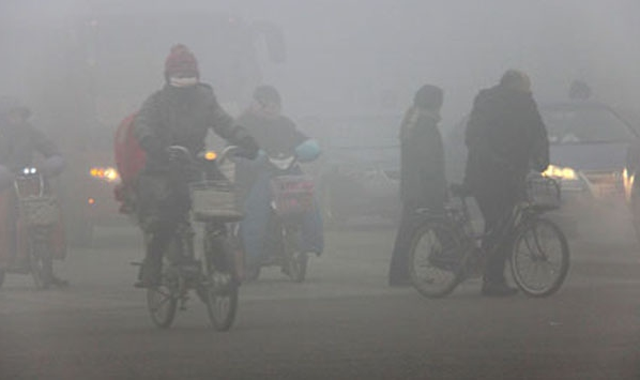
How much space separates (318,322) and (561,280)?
2331mm

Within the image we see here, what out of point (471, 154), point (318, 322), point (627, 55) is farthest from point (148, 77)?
point (318, 322)

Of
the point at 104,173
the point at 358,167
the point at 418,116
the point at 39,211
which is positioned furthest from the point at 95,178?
the point at 418,116

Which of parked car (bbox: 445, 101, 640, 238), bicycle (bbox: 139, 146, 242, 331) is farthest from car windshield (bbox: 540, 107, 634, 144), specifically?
bicycle (bbox: 139, 146, 242, 331)

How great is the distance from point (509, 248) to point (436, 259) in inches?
21.7

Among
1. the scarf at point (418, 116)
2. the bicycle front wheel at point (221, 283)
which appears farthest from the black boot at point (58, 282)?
the bicycle front wheel at point (221, 283)

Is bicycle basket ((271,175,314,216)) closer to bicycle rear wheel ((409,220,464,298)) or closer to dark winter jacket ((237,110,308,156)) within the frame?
dark winter jacket ((237,110,308,156))

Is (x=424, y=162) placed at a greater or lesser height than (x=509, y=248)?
greater

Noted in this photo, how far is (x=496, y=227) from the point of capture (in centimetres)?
1595

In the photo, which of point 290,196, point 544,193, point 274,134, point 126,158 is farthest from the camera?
point 274,134

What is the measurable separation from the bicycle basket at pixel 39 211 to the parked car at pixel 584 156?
7.08 meters

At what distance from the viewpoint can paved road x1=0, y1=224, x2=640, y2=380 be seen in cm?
1092

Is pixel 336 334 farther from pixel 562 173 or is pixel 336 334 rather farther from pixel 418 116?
pixel 562 173

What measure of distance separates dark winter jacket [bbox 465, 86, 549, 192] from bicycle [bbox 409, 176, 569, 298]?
6.0 inches

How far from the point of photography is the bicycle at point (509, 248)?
1540 cm
